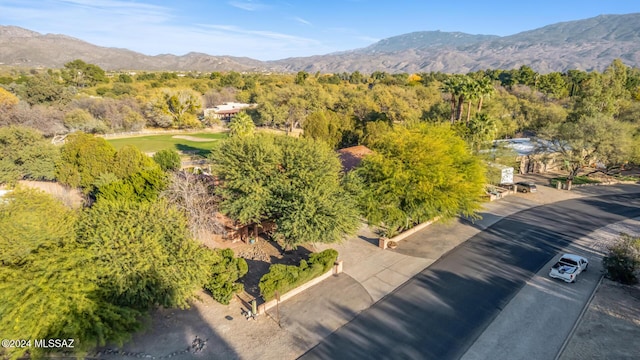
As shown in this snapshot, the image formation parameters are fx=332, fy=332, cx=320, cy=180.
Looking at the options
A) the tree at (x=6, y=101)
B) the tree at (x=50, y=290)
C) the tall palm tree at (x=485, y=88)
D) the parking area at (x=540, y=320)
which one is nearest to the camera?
the tree at (x=50, y=290)

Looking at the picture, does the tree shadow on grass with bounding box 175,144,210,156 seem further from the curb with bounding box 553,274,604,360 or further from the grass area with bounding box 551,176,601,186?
the grass area with bounding box 551,176,601,186

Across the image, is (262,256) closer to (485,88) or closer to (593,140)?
(485,88)

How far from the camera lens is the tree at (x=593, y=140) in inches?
1447

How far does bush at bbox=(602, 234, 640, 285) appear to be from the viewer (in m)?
19.8

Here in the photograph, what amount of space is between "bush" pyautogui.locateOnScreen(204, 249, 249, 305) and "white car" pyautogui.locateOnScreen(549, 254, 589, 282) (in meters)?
19.3

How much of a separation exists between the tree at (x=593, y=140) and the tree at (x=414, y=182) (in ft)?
68.1

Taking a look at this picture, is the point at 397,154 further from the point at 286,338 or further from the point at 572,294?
the point at 286,338

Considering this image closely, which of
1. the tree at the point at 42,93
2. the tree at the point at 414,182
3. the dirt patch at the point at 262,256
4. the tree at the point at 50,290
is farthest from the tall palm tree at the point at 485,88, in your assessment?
the tree at the point at 42,93

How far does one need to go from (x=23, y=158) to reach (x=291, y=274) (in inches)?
1281

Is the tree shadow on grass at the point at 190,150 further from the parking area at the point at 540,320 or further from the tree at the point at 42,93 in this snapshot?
the parking area at the point at 540,320

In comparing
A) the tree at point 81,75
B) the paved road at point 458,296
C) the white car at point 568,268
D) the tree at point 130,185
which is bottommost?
the paved road at point 458,296

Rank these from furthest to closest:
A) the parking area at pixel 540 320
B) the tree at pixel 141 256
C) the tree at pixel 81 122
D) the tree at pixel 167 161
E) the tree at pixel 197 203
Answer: the tree at pixel 81 122
the tree at pixel 167 161
the tree at pixel 197 203
the parking area at pixel 540 320
the tree at pixel 141 256

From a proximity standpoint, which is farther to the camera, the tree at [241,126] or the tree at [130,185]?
the tree at [241,126]

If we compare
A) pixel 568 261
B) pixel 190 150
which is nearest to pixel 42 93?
pixel 190 150
